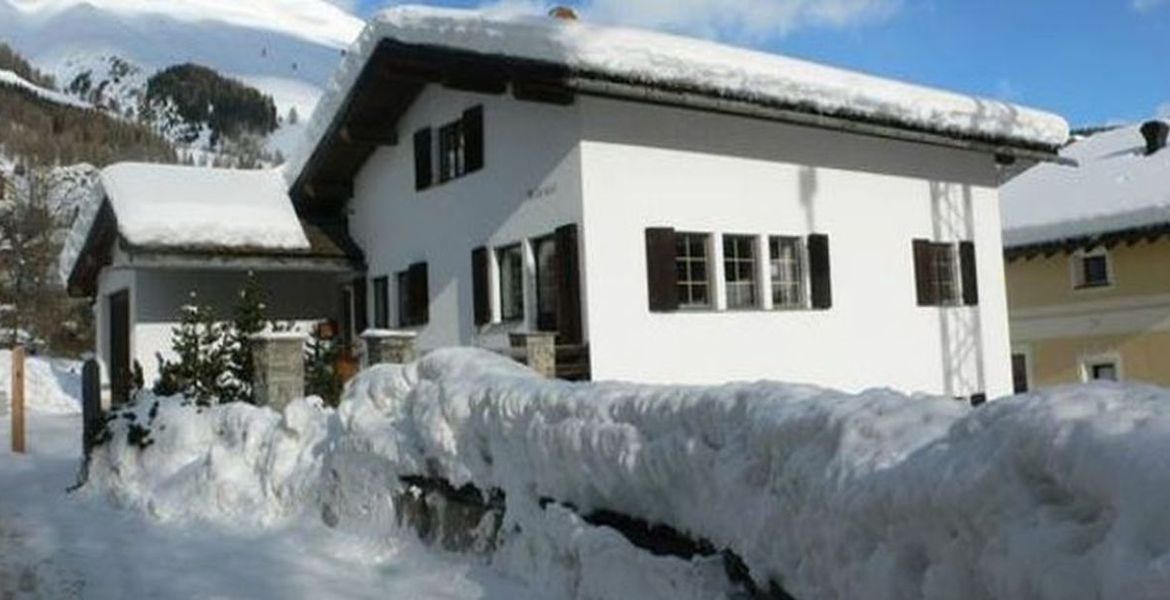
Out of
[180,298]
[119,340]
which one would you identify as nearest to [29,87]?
[119,340]

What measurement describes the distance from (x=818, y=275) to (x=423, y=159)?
6.04 m

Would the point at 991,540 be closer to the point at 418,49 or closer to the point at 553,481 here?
the point at 553,481

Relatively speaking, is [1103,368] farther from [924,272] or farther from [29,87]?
[29,87]

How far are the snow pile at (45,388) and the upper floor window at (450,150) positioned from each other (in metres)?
9.88

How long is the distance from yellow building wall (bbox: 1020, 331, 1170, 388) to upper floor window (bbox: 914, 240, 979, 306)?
703cm

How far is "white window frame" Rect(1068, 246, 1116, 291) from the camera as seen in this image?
86.6ft

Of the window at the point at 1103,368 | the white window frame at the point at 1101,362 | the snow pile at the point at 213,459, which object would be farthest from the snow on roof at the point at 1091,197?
the snow pile at the point at 213,459

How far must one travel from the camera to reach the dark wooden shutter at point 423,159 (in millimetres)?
18094

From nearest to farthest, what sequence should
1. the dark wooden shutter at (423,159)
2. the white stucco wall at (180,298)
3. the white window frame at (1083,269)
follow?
1. the dark wooden shutter at (423,159)
2. the white stucco wall at (180,298)
3. the white window frame at (1083,269)

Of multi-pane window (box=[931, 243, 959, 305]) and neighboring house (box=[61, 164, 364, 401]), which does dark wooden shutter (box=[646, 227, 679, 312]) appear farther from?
neighboring house (box=[61, 164, 364, 401])

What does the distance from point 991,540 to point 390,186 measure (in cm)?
1636

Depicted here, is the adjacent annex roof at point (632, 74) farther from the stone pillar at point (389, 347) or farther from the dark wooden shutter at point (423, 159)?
the stone pillar at point (389, 347)

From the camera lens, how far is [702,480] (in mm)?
5609

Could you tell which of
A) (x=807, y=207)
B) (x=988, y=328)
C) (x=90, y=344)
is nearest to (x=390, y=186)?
(x=807, y=207)
